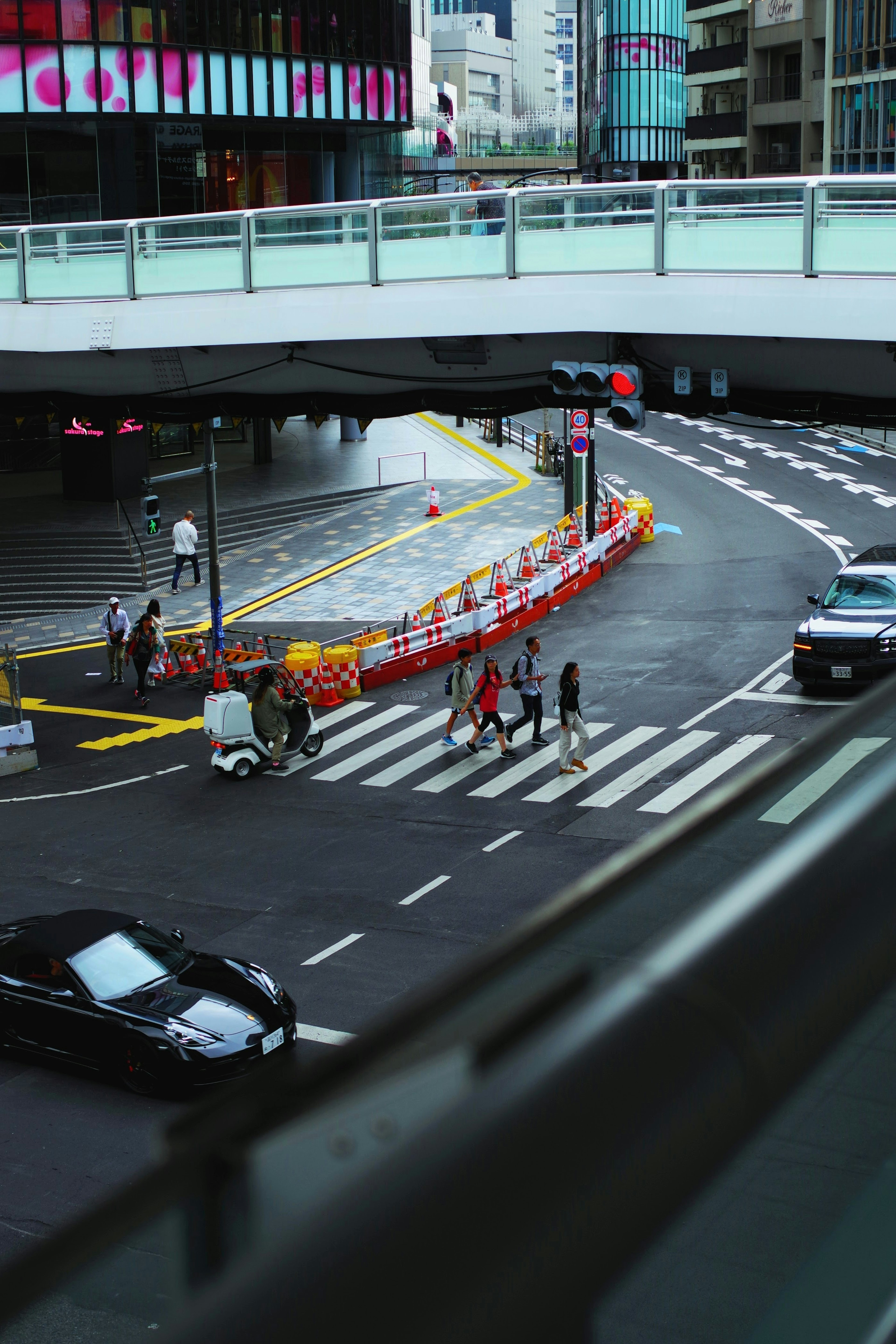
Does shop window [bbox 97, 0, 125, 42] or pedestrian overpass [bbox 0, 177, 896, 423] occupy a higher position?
shop window [bbox 97, 0, 125, 42]

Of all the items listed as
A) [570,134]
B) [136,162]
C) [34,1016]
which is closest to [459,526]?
[136,162]

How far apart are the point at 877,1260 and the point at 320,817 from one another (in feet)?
60.4

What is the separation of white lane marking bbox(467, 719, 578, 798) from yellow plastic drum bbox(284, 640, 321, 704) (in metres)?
4.43

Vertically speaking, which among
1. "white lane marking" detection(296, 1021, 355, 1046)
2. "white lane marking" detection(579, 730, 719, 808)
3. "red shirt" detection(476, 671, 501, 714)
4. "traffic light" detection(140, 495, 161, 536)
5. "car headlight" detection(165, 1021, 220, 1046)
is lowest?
"white lane marking" detection(296, 1021, 355, 1046)

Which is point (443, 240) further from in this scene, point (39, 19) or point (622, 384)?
point (39, 19)

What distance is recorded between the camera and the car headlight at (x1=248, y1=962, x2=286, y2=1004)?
12406mm

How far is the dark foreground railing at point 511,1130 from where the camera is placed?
3.15ft

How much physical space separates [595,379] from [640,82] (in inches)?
4143

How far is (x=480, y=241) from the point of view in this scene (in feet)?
61.1

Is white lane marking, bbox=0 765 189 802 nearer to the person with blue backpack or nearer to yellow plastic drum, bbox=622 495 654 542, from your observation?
the person with blue backpack

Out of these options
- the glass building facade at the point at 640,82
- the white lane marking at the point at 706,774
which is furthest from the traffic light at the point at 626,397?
the glass building facade at the point at 640,82

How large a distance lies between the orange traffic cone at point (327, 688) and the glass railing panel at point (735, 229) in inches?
405

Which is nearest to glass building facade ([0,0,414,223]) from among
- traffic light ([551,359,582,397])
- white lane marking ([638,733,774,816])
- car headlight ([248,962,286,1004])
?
traffic light ([551,359,582,397])

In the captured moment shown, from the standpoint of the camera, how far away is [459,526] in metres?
40.4
